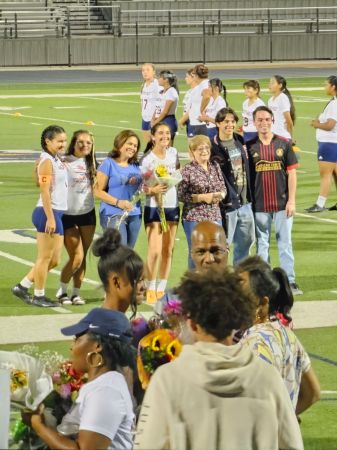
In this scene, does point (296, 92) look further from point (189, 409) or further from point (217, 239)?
point (189, 409)

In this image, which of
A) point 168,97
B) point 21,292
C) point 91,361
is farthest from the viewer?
point 168,97

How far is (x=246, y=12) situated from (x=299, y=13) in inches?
109

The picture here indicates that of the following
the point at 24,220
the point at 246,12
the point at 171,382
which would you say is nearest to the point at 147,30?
the point at 246,12

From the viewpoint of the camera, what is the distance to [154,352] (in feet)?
21.5

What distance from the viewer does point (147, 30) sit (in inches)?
2347

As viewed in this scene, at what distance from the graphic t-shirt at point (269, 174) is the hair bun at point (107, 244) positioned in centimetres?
647

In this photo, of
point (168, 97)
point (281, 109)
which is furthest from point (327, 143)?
point (168, 97)

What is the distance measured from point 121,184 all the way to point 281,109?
810 centimetres

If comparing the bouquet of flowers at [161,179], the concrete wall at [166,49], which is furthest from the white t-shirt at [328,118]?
the concrete wall at [166,49]

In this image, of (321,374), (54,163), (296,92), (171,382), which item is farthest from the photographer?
(296,92)

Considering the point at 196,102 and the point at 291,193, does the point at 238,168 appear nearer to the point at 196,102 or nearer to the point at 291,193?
the point at 291,193

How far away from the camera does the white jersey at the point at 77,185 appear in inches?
576

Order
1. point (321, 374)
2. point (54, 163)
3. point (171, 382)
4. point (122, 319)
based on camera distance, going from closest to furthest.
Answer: point (171, 382) < point (122, 319) < point (321, 374) < point (54, 163)

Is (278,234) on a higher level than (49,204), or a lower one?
lower
